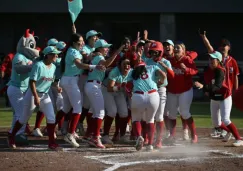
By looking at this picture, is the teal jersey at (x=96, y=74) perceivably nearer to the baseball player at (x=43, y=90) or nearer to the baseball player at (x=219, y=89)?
the baseball player at (x=43, y=90)

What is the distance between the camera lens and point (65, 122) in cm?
1317

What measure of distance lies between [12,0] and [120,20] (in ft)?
14.3

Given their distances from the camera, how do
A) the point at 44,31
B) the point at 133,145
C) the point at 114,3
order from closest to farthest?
the point at 133,145, the point at 114,3, the point at 44,31

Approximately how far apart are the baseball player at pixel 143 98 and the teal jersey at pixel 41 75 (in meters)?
1.31

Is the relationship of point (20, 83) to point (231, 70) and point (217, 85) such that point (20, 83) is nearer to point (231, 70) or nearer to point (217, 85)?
point (217, 85)

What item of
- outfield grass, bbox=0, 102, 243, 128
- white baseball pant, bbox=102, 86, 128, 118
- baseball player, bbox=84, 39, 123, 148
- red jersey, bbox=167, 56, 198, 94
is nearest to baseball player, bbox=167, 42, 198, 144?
red jersey, bbox=167, 56, 198, 94

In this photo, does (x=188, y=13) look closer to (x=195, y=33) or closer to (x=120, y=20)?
(x=195, y=33)

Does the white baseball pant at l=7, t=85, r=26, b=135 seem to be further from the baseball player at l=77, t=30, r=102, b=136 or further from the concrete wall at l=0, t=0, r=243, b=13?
the concrete wall at l=0, t=0, r=243, b=13

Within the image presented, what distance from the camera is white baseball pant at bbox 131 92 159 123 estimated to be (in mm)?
10836

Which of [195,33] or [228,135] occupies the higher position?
[195,33]

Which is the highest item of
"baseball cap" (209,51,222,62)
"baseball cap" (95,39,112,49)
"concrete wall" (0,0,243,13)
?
"concrete wall" (0,0,243,13)

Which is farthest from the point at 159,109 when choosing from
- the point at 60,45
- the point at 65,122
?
the point at 60,45

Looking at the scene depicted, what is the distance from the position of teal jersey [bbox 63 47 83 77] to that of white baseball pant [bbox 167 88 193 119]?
1.74m

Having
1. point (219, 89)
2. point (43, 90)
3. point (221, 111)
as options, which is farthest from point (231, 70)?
point (43, 90)
